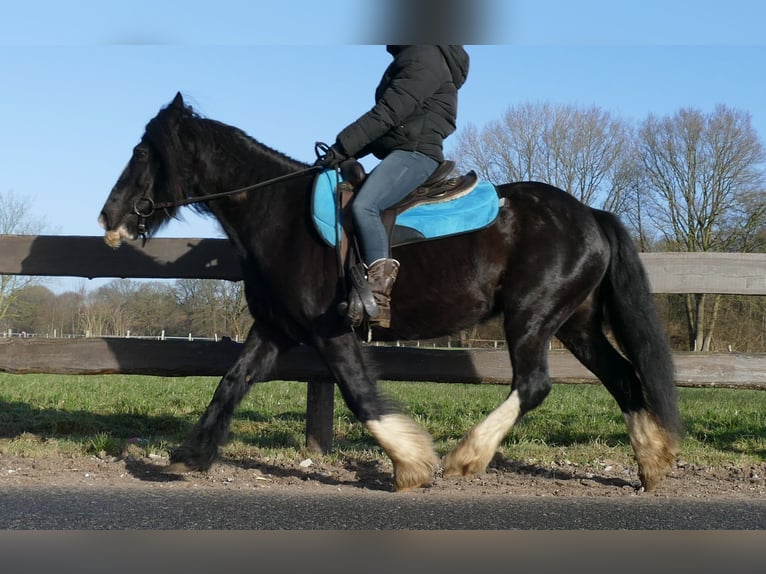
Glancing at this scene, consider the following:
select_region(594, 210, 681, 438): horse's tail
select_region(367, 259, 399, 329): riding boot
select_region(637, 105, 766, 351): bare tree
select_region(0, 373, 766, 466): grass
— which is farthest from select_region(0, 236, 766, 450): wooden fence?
select_region(637, 105, 766, 351): bare tree

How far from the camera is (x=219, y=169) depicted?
229 inches

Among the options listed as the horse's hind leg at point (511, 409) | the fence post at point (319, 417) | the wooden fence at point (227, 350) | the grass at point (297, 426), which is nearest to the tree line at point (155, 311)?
the grass at point (297, 426)

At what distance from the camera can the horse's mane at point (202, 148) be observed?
223 inches

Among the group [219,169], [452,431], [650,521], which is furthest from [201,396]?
[650,521]

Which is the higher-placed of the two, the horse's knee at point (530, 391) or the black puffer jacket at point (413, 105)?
the black puffer jacket at point (413, 105)

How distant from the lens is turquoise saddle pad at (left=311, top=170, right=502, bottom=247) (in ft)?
17.5

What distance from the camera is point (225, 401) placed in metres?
5.59

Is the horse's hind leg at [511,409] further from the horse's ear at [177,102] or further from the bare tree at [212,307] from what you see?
the bare tree at [212,307]

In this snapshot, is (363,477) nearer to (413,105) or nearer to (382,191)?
(382,191)

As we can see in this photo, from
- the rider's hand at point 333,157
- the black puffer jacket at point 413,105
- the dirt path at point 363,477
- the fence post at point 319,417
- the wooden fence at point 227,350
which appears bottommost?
the dirt path at point 363,477

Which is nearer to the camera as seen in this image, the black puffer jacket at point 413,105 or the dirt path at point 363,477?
the dirt path at point 363,477

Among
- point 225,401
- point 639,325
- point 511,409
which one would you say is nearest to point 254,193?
point 225,401

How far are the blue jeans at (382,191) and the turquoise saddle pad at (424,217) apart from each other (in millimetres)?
161

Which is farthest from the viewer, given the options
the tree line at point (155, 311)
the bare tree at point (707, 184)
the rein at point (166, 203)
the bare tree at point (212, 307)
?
the bare tree at point (707, 184)
